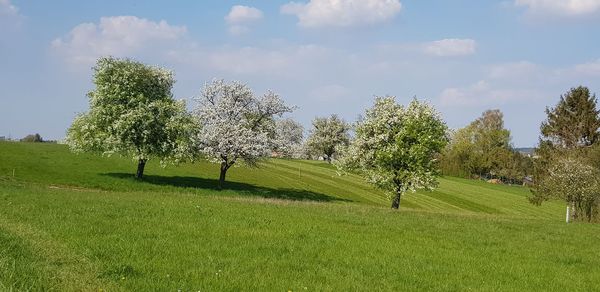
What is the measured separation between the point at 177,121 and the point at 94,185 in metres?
10.5

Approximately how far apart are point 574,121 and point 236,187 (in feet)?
152

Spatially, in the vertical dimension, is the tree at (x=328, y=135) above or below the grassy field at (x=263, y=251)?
above

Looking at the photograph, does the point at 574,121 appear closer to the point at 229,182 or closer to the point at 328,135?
the point at 229,182

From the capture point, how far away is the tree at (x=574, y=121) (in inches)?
2653

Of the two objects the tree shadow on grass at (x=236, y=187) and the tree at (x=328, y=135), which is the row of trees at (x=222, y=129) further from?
the tree at (x=328, y=135)

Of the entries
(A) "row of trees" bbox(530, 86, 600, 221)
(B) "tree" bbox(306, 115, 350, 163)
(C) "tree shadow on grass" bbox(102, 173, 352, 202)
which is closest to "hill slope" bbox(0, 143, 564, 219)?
(C) "tree shadow on grass" bbox(102, 173, 352, 202)

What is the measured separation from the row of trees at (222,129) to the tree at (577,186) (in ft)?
44.9


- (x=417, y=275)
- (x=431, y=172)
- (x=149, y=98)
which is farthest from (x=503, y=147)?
(x=417, y=275)

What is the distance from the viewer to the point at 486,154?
14425cm

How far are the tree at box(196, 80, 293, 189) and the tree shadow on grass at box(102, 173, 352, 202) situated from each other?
8.39 feet

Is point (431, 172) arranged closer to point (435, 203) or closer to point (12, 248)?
point (435, 203)

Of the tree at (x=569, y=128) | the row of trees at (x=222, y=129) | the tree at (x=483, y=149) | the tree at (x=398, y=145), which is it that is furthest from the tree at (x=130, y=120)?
the tree at (x=483, y=149)

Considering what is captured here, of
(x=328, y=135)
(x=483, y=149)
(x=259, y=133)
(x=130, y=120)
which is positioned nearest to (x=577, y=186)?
(x=259, y=133)

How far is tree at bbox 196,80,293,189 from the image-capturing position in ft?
185
